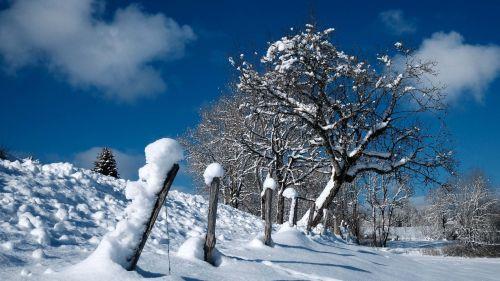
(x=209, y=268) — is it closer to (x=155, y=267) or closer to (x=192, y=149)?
(x=155, y=267)

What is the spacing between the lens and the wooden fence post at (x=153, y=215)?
13.5 ft

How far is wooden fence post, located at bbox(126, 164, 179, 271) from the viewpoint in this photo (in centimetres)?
410

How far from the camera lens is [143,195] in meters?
4.17

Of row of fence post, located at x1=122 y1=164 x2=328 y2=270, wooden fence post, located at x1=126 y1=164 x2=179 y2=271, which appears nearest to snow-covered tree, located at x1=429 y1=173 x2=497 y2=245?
row of fence post, located at x1=122 y1=164 x2=328 y2=270

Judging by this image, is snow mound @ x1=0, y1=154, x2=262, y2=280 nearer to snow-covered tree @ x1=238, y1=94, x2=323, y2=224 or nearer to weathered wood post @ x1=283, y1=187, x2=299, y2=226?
weathered wood post @ x1=283, y1=187, x2=299, y2=226

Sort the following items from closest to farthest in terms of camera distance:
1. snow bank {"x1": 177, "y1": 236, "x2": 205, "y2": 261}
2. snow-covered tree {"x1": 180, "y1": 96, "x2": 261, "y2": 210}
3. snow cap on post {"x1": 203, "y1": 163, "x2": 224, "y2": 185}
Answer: snow bank {"x1": 177, "y1": 236, "x2": 205, "y2": 261}
snow cap on post {"x1": 203, "y1": 163, "x2": 224, "y2": 185}
snow-covered tree {"x1": 180, "y1": 96, "x2": 261, "y2": 210}

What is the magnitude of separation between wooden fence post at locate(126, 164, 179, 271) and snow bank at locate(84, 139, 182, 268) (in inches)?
1.2

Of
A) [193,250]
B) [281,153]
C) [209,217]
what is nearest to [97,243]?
[193,250]

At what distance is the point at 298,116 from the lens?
16375mm

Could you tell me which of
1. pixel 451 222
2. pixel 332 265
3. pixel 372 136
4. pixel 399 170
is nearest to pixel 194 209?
pixel 332 265

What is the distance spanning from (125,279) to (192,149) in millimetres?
28449

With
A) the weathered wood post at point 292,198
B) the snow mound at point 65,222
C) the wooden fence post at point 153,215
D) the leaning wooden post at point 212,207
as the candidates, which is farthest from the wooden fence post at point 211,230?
the weathered wood post at point 292,198

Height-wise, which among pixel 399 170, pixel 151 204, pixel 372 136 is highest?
pixel 372 136

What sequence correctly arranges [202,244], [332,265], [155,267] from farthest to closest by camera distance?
[332,265], [202,244], [155,267]
